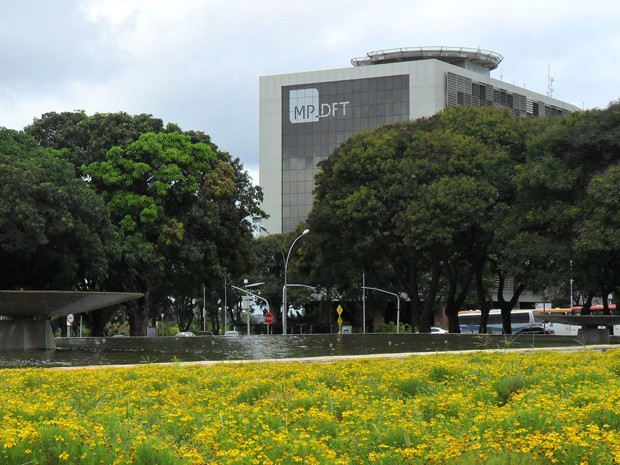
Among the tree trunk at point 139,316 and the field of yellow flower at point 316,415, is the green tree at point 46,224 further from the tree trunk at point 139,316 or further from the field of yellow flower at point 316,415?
the field of yellow flower at point 316,415

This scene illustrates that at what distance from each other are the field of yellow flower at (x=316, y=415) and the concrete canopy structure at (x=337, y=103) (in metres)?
74.0

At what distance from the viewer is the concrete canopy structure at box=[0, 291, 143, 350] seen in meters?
16.9

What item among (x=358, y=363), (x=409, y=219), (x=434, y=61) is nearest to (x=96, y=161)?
(x=409, y=219)

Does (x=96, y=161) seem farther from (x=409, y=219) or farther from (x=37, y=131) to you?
(x=409, y=219)

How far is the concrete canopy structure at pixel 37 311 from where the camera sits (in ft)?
55.5

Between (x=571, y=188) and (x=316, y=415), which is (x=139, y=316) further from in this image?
(x=316, y=415)

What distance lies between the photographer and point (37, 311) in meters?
17.6

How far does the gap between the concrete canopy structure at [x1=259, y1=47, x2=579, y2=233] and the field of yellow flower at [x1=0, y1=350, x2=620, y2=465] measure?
74.0 meters

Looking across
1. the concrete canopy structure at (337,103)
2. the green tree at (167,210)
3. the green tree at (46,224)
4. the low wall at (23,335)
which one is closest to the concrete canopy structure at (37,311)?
the low wall at (23,335)

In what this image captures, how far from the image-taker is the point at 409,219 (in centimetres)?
3659

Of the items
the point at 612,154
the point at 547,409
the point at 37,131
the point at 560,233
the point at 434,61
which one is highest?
the point at 434,61

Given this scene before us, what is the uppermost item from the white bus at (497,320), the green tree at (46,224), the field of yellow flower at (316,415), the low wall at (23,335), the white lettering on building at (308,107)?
the white lettering on building at (308,107)

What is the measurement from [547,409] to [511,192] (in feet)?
104

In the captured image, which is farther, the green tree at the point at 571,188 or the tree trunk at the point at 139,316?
the tree trunk at the point at 139,316
